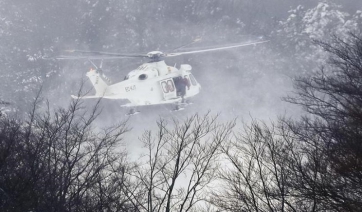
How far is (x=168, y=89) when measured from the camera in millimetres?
20953

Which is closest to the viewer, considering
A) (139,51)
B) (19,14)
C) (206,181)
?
(206,181)

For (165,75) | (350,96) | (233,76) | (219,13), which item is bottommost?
(350,96)

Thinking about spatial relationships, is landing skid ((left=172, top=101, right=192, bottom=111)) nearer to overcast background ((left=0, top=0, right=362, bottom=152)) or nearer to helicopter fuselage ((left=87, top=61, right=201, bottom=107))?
helicopter fuselage ((left=87, top=61, right=201, bottom=107))

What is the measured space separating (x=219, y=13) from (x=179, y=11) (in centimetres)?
461

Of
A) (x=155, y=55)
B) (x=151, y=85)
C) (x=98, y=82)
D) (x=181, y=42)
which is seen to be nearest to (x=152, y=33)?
(x=181, y=42)

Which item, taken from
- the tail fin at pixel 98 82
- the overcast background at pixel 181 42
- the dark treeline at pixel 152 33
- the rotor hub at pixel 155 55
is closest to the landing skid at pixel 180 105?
the rotor hub at pixel 155 55

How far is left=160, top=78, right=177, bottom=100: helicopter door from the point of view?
20.8 meters

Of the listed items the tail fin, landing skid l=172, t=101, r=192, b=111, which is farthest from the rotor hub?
the tail fin

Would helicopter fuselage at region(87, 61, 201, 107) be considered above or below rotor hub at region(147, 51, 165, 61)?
below

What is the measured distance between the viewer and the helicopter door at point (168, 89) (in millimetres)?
20844

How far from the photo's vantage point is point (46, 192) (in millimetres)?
8570

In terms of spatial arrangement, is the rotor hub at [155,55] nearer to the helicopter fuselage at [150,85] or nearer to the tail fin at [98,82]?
the helicopter fuselage at [150,85]

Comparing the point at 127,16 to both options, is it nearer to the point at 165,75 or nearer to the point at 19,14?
the point at 19,14

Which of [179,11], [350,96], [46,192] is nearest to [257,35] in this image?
[179,11]
